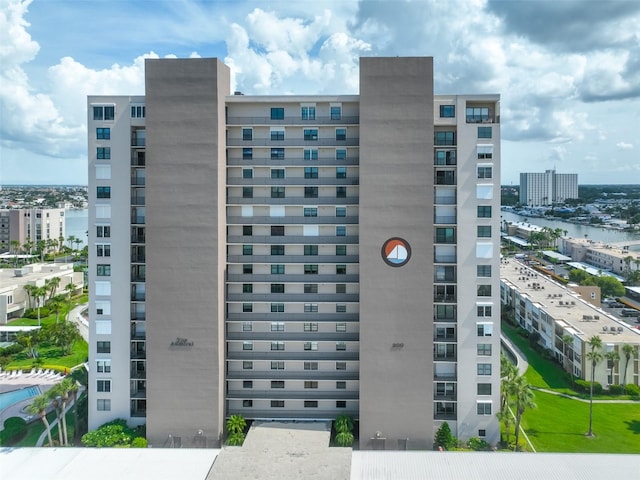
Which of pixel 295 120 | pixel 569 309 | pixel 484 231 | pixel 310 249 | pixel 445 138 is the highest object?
pixel 295 120

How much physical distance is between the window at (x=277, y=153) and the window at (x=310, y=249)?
25.0 feet

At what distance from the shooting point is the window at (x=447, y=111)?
38.8 m

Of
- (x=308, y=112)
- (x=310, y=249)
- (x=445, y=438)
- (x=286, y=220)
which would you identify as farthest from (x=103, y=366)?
(x=445, y=438)

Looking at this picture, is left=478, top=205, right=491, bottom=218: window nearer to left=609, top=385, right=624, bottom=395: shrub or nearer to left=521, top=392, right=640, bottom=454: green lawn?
left=521, top=392, right=640, bottom=454: green lawn

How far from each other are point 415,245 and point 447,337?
26.9 ft

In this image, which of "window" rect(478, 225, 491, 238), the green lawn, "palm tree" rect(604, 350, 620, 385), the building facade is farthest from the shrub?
the building facade

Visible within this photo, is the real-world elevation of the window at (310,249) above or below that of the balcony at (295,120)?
below

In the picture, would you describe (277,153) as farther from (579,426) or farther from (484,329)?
(579,426)

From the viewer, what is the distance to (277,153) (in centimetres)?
4081

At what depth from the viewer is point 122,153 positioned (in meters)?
39.7

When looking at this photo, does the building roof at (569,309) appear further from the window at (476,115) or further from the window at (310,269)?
the window at (310,269)

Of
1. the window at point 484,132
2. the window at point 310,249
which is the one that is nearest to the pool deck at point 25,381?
the window at point 310,249

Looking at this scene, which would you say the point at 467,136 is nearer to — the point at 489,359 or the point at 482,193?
the point at 482,193

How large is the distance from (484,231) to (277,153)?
694 inches
